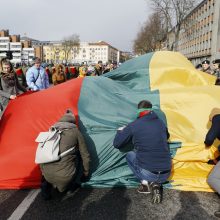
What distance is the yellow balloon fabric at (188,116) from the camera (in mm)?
4645

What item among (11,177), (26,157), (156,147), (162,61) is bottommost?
(11,177)

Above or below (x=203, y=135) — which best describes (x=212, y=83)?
above

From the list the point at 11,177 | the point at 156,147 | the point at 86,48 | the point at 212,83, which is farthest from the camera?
the point at 86,48

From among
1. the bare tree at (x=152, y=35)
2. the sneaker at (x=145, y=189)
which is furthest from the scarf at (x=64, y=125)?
the bare tree at (x=152, y=35)

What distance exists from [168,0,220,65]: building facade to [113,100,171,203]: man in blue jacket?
132ft

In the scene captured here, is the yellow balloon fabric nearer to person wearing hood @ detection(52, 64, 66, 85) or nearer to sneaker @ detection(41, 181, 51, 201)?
sneaker @ detection(41, 181, 51, 201)

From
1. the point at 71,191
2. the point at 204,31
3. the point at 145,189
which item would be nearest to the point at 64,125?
the point at 71,191

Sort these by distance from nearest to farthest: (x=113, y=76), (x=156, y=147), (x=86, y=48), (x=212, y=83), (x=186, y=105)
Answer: (x=156, y=147)
(x=186, y=105)
(x=212, y=83)
(x=113, y=76)
(x=86, y=48)

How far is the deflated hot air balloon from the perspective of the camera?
15.3 ft

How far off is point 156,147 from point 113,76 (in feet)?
8.68

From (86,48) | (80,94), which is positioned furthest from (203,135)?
(86,48)

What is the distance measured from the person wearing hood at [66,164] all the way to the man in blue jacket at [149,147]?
501 millimetres

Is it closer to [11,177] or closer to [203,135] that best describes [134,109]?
[203,135]

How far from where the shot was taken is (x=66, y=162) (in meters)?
4.14
